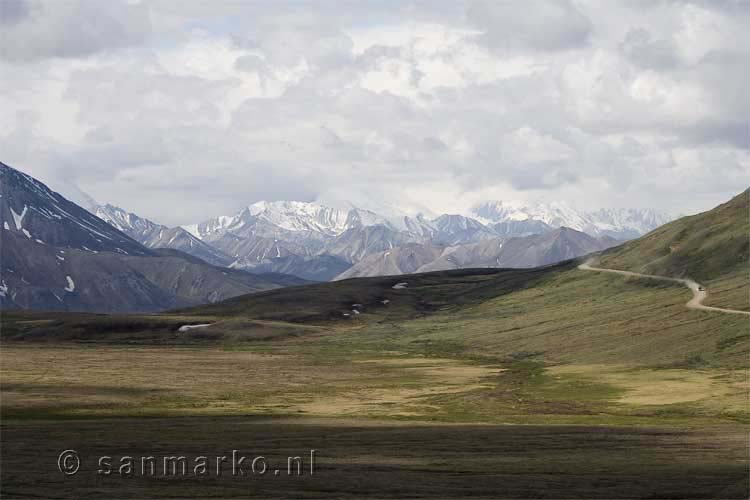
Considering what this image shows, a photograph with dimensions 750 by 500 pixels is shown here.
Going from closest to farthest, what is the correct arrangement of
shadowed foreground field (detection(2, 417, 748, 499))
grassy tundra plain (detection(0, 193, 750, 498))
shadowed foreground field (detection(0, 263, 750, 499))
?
shadowed foreground field (detection(2, 417, 748, 499)) → shadowed foreground field (detection(0, 263, 750, 499)) → grassy tundra plain (detection(0, 193, 750, 498))

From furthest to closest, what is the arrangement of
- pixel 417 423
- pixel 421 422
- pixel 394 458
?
pixel 421 422 < pixel 417 423 < pixel 394 458

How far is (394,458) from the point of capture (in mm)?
72312

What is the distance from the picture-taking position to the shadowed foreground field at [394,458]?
6053cm

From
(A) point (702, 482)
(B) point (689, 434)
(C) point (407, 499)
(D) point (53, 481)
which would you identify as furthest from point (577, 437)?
(D) point (53, 481)

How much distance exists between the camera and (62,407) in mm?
116125

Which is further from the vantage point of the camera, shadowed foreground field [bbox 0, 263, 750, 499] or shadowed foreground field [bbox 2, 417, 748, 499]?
shadowed foreground field [bbox 0, 263, 750, 499]

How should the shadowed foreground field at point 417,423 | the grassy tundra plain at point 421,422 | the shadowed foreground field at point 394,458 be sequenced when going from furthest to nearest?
1. the grassy tundra plain at point 421,422
2. the shadowed foreground field at point 417,423
3. the shadowed foreground field at point 394,458

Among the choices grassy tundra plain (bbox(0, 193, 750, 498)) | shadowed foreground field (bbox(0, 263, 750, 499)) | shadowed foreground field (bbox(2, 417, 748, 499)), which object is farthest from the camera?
grassy tundra plain (bbox(0, 193, 750, 498))

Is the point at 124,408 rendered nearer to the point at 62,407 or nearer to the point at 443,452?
Answer: the point at 62,407

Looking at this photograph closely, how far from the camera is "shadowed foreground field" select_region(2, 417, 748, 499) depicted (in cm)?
6053

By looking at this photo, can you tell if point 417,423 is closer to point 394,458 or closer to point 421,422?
point 421,422

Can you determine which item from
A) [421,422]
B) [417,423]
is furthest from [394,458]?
[421,422]

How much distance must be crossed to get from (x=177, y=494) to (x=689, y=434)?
48.7 m

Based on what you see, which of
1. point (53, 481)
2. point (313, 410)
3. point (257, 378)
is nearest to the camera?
point (53, 481)
